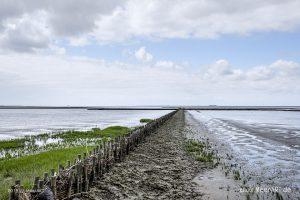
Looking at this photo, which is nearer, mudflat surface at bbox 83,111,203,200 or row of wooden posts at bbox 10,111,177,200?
row of wooden posts at bbox 10,111,177,200

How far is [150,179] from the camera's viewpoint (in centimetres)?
1634

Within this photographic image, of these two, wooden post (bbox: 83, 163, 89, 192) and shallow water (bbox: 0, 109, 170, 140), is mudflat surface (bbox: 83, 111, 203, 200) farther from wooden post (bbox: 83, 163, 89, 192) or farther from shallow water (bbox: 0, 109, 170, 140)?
shallow water (bbox: 0, 109, 170, 140)

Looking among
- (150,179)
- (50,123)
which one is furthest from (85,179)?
(50,123)

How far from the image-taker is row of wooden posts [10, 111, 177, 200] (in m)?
10.3

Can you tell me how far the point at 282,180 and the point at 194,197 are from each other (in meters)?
5.85

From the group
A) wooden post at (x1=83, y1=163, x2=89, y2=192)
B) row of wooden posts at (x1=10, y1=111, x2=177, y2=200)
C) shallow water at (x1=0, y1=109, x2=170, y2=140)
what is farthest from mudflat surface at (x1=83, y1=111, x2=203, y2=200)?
shallow water at (x1=0, y1=109, x2=170, y2=140)

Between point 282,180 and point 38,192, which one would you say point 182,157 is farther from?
point 38,192

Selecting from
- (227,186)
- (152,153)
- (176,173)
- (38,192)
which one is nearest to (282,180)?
(227,186)

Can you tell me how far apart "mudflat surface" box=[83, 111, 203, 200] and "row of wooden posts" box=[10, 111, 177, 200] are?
1.28ft

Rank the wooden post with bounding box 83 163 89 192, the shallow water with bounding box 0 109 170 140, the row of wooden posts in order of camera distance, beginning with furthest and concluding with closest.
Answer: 1. the shallow water with bounding box 0 109 170 140
2. the wooden post with bounding box 83 163 89 192
3. the row of wooden posts

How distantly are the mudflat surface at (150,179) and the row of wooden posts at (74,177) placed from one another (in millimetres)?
390

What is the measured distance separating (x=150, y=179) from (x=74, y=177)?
4212 mm

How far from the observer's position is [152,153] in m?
24.9

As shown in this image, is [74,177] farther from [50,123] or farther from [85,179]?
[50,123]
